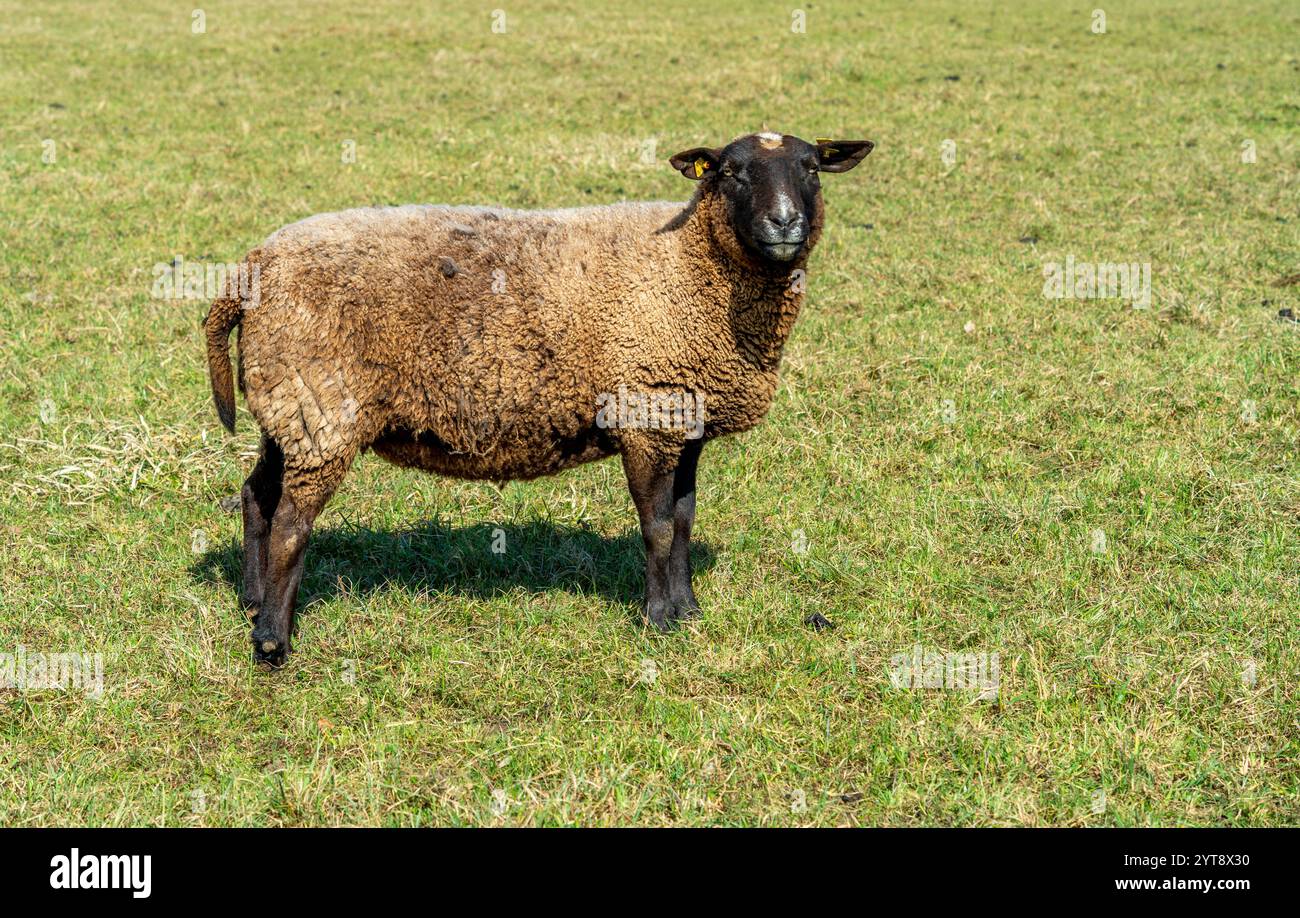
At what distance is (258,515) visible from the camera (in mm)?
6496

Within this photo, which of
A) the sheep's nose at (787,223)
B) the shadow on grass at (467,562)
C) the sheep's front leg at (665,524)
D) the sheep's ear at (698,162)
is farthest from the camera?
the shadow on grass at (467,562)

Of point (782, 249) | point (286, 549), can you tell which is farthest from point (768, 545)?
point (286, 549)

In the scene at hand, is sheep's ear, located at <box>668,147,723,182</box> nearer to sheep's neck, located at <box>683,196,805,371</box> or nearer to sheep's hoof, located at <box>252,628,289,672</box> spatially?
sheep's neck, located at <box>683,196,805,371</box>

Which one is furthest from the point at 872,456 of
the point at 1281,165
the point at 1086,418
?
the point at 1281,165

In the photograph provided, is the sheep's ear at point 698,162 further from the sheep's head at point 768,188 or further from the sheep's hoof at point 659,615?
the sheep's hoof at point 659,615

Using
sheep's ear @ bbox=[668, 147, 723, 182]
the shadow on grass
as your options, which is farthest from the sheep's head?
the shadow on grass

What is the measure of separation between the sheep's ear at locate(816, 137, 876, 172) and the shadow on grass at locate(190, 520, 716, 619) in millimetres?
2376

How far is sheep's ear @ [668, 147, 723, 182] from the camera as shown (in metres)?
6.13


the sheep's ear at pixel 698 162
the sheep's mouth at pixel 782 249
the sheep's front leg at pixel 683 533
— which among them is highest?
the sheep's ear at pixel 698 162

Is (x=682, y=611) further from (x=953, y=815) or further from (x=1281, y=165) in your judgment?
(x=1281, y=165)

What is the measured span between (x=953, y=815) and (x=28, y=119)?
17.2 meters

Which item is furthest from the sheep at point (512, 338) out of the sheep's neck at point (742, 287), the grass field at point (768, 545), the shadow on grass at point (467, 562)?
the grass field at point (768, 545)

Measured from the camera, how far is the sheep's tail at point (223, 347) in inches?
238

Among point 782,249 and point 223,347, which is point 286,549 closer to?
point 223,347
